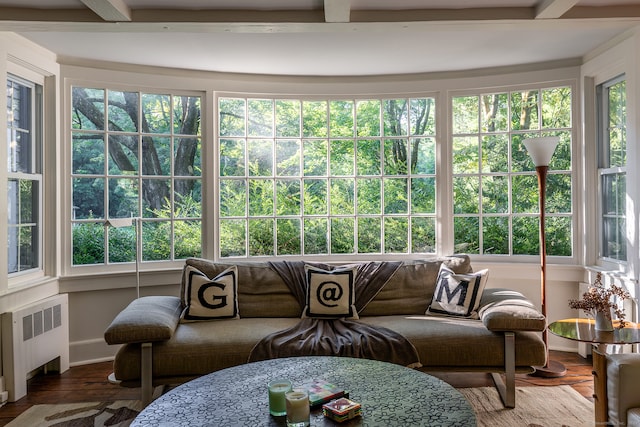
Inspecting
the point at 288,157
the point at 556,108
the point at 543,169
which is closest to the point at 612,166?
the point at 543,169

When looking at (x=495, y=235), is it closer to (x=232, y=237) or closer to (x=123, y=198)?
(x=232, y=237)

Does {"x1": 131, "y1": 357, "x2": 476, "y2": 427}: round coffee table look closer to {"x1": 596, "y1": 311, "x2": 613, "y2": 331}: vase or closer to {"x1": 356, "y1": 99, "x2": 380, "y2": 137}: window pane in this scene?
{"x1": 596, "y1": 311, "x2": 613, "y2": 331}: vase

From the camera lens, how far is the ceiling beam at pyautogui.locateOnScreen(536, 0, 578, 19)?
2811mm

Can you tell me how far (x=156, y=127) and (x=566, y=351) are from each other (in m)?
4.19

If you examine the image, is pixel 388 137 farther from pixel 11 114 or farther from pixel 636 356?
pixel 11 114

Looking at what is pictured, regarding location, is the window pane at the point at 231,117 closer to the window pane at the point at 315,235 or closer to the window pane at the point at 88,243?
the window pane at the point at 315,235

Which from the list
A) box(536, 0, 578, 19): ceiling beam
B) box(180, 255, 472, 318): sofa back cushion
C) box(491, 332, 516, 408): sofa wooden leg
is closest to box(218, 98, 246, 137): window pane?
box(180, 255, 472, 318): sofa back cushion

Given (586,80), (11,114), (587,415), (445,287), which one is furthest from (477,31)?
(11,114)

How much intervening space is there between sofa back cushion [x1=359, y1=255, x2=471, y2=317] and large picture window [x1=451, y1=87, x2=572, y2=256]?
72 centimetres

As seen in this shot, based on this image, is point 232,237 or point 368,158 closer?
point 232,237

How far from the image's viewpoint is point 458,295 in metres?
3.63

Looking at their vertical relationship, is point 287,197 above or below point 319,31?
below

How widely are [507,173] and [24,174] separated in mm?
4102

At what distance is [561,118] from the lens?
4316mm
